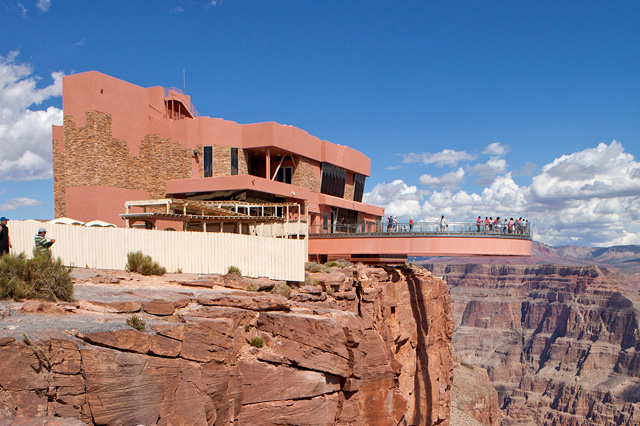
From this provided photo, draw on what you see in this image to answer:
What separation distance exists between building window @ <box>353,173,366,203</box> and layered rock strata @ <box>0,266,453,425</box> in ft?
103

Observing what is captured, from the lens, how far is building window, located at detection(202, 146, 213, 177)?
37.2 m

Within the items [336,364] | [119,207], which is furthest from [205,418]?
[119,207]

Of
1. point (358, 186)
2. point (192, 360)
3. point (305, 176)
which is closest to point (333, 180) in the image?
point (305, 176)

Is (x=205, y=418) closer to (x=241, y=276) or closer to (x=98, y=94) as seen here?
(x=241, y=276)

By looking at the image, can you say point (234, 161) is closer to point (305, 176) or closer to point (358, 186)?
point (305, 176)

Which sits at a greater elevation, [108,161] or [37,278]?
[108,161]

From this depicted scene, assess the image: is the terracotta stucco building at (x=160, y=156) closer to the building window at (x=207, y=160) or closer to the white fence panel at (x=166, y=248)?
the building window at (x=207, y=160)

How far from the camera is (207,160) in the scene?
37312 millimetres

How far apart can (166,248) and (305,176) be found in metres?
23.9

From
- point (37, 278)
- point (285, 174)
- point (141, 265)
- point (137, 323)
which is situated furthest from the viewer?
point (285, 174)

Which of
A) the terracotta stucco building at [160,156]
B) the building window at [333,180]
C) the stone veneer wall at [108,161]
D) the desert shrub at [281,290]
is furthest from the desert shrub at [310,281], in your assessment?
the building window at [333,180]

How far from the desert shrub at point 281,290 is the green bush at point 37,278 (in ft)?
24.5

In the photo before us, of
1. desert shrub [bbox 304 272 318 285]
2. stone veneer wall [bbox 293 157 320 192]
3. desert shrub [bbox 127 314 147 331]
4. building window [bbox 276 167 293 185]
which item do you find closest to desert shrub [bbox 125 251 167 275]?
desert shrub [bbox 304 272 318 285]

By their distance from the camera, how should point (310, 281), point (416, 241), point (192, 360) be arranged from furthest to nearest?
point (416, 241) < point (310, 281) < point (192, 360)
